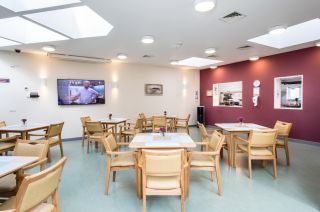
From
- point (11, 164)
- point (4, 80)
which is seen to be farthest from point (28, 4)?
point (4, 80)

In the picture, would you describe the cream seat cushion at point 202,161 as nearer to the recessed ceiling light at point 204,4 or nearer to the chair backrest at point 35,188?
the chair backrest at point 35,188

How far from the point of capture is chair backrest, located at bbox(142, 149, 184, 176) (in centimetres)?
180

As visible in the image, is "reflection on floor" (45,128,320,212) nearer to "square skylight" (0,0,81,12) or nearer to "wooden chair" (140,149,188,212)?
"wooden chair" (140,149,188,212)

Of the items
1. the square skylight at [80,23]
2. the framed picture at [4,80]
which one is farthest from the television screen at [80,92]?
the square skylight at [80,23]

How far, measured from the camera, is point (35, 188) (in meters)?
1.28

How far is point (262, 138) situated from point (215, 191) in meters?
1.23

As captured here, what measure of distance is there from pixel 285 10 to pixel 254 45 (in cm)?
200

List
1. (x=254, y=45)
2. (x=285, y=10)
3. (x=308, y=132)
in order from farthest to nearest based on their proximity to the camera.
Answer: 1. (x=308, y=132)
2. (x=254, y=45)
3. (x=285, y=10)

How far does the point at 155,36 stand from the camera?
403 cm

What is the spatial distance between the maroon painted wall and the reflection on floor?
1813 millimetres

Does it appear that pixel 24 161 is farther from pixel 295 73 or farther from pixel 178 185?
pixel 295 73

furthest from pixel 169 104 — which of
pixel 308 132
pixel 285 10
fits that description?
pixel 285 10

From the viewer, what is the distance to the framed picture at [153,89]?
24.3 ft

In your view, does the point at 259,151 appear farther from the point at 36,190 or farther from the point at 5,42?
the point at 5,42
